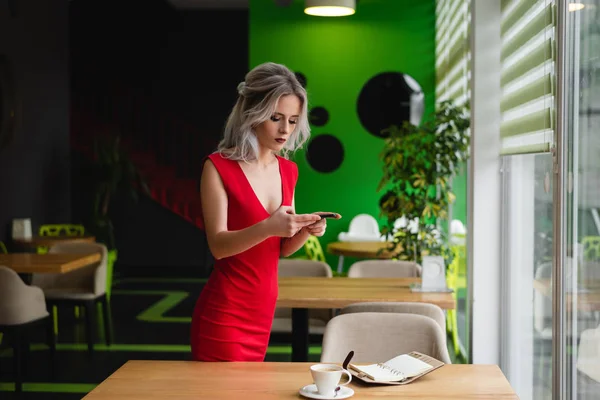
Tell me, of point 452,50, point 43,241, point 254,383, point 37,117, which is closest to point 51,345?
point 43,241

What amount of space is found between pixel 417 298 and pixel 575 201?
137cm

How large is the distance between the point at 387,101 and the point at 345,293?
458 centimetres

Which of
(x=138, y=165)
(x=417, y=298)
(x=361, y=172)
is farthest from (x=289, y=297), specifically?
(x=138, y=165)

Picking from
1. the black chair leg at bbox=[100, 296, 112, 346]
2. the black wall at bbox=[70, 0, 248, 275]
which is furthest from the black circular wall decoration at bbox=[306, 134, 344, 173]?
the black wall at bbox=[70, 0, 248, 275]

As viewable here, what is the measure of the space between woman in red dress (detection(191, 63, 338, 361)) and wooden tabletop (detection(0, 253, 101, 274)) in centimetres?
322

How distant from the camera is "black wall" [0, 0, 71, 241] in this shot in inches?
362

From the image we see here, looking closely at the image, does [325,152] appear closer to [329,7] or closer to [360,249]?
[360,249]

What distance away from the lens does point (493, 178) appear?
189 inches

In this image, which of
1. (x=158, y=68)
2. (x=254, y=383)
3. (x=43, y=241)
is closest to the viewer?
(x=254, y=383)

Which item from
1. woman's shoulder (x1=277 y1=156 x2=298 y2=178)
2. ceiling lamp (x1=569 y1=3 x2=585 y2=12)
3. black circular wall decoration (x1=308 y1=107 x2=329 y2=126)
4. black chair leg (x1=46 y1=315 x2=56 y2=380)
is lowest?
black chair leg (x1=46 y1=315 x2=56 y2=380)

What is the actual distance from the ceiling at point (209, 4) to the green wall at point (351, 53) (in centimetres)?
302

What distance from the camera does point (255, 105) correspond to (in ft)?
8.27

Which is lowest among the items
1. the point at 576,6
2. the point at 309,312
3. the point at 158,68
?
the point at 309,312

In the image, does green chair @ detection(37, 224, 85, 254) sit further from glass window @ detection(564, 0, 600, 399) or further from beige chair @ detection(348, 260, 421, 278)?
glass window @ detection(564, 0, 600, 399)
